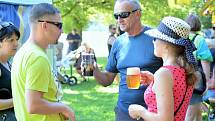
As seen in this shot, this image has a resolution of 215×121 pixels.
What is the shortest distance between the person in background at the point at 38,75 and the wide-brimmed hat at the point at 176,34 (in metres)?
0.76

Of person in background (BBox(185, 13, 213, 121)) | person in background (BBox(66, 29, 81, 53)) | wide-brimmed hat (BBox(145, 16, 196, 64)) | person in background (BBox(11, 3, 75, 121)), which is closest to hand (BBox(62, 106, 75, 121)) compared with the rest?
person in background (BBox(11, 3, 75, 121))

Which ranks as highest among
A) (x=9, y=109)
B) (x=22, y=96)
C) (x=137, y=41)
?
(x=137, y=41)

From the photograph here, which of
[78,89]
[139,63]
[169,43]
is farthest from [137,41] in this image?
[78,89]

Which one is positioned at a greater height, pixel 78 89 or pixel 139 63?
pixel 139 63

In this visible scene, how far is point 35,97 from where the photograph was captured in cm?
299

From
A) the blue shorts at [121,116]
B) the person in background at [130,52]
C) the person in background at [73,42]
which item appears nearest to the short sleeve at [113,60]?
the person in background at [130,52]

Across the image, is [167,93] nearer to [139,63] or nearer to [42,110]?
[42,110]

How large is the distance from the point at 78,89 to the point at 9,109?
882 centimetres

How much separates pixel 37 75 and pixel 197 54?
3315mm

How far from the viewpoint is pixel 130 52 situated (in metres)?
4.28

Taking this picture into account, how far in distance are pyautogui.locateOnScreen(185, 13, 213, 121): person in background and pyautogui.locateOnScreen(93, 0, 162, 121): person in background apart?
152 cm

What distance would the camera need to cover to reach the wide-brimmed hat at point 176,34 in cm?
309

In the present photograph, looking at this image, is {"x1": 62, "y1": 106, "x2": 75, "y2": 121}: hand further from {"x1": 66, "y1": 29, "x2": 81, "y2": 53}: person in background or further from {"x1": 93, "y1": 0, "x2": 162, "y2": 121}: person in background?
{"x1": 66, "y1": 29, "x2": 81, "y2": 53}: person in background

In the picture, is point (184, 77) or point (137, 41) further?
point (137, 41)
